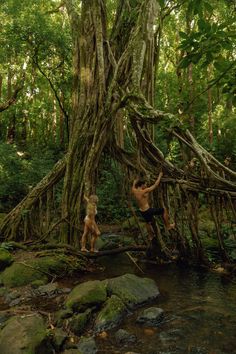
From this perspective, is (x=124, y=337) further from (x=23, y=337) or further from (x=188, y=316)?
(x=23, y=337)

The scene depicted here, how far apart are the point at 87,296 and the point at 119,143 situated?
4.30 metres

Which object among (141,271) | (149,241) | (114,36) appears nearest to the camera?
(141,271)

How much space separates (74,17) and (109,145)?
142 inches

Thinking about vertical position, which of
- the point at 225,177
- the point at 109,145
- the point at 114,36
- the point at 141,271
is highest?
the point at 114,36

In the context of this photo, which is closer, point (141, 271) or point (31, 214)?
point (141, 271)

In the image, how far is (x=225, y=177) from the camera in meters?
6.92

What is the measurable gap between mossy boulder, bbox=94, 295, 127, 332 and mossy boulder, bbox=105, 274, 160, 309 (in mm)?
181

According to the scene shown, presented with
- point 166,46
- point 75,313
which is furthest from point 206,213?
point 166,46

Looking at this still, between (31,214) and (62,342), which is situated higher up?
(31,214)

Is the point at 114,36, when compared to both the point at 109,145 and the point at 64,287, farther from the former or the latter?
the point at 64,287

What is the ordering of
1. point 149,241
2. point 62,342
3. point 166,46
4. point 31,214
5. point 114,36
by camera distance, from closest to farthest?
point 62,342
point 149,241
point 31,214
point 114,36
point 166,46

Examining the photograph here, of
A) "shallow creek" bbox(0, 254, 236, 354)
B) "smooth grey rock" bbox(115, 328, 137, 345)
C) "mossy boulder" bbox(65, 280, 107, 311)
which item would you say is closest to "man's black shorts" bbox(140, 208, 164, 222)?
"shallow creek" bbox(0, 254, 236, 354)

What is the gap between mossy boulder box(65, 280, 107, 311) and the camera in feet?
16.6

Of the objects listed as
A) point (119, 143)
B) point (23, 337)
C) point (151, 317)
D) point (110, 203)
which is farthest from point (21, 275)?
point (110, 203)
